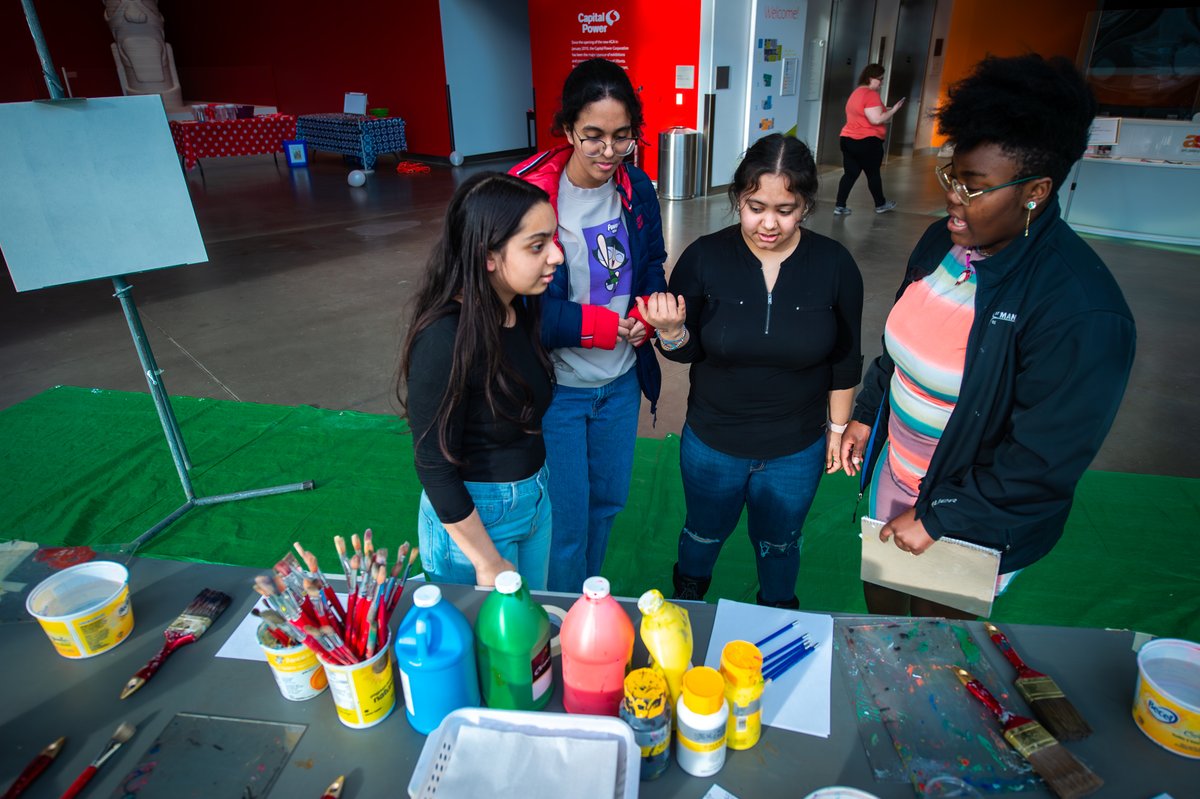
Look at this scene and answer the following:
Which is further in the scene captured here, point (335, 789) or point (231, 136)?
point (231, 136)

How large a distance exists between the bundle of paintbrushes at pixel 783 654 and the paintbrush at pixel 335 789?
646mm

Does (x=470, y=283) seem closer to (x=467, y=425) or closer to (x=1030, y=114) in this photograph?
(x=467, y=425)

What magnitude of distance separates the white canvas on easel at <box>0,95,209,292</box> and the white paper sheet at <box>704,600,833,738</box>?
2.32 meters

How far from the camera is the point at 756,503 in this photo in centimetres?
186

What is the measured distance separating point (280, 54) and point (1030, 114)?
14.6 m

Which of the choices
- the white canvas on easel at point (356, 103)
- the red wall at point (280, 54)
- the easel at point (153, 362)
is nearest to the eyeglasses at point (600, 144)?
the easel at point (153, 362)

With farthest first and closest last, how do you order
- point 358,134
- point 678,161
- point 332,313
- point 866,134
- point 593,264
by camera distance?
point 358,134 < point 678,161 < point 866,134 < point 332,313 < point 593,264

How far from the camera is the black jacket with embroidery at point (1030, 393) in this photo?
3.92 ft

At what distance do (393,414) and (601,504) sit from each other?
1982mm

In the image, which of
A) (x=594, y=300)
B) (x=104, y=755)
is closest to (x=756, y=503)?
(x=594, y=300)

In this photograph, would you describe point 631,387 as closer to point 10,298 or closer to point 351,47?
point 10,298

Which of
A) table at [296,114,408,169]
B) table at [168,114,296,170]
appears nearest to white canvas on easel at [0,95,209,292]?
table at [296,114,408,169]

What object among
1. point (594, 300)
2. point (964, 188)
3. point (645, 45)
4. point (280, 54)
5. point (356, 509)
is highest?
point (280, 54)

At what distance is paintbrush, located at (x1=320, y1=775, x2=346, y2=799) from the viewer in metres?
0.95
